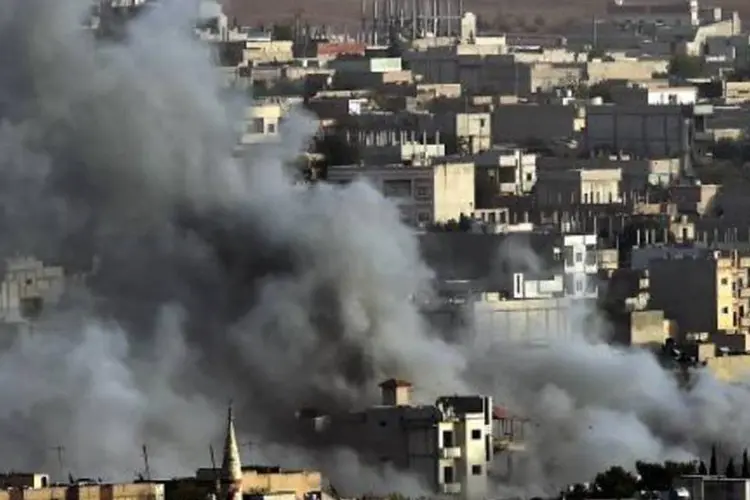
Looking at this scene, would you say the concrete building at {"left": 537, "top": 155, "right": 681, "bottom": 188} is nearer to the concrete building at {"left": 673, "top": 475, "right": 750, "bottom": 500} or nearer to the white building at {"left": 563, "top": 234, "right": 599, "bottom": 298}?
the white building at {"left": 563, "top": 234, "right": 599, "bottom": 298}

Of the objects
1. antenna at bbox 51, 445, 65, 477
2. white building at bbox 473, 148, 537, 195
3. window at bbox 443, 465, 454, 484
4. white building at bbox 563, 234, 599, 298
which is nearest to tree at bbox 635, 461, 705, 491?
window at bbox 443, 465, 454, 484

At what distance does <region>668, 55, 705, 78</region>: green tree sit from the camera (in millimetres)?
89375

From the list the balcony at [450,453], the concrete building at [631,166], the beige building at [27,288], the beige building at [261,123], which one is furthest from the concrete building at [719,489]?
the concrete building at [631,166]

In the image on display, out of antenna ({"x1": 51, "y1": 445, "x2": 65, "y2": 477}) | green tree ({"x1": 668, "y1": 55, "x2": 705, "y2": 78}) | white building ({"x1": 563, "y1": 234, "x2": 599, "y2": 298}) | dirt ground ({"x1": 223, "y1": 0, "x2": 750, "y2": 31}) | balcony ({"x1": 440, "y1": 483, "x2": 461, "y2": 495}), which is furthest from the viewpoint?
dirt ground ({"x1": 223, "y1": 0, "x2": 750, "y2": 31})

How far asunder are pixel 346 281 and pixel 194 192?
194 centimetres

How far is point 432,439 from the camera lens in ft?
159

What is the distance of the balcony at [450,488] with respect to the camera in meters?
47.8

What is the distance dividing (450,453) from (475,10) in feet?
218

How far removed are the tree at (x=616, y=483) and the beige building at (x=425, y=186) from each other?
1461 cm

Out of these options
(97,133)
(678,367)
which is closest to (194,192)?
(97,133)

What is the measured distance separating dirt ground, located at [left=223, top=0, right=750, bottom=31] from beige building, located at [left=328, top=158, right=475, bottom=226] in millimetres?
35650

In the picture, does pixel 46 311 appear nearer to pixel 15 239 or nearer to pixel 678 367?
pixel 15 239

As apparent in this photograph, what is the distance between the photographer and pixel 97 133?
53.2m

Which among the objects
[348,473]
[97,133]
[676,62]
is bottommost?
[348,473]
